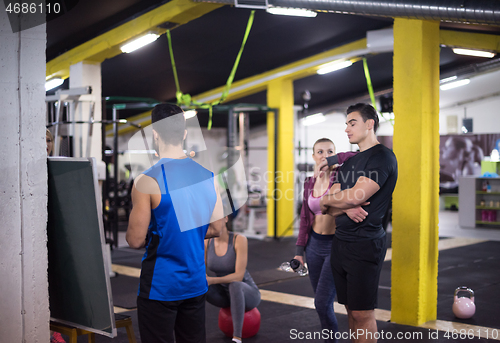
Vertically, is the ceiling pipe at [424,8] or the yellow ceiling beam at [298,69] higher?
the yellow ceiling beam at [298,69]

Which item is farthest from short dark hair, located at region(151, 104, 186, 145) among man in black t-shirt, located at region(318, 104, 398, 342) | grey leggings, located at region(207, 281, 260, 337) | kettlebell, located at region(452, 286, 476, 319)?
kettlebell, located at region(452, 286, 476, 319)

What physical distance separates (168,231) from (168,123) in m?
0.41

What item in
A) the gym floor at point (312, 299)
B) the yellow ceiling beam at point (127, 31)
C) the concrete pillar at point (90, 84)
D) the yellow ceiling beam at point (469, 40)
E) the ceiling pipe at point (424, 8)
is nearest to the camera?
the ceiling pipe at point (424, 8)

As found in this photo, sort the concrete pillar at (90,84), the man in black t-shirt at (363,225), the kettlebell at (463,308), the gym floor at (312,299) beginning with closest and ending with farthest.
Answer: the man in black t-shirt at (363,225), the gym floor at (312,299), the kettlebell at (463,308), the concrete pillar at (90,84)

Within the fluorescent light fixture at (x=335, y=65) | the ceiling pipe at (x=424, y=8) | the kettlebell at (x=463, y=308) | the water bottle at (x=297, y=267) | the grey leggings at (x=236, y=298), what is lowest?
the kettlebell at (x=463, y=308)

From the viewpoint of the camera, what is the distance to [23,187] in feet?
6.49

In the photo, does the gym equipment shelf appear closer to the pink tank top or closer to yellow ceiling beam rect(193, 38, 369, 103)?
yellow ceiling beam rect(193, 38, 369, 103)

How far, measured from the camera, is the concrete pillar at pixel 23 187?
195cm

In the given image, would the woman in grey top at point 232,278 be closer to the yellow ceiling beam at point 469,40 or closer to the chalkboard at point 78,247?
the chalkboard at point 78,247

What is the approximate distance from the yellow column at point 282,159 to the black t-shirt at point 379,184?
227 inches

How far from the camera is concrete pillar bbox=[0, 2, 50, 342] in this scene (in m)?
1.95

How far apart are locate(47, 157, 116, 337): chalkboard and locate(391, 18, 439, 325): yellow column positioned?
2243 millimetres

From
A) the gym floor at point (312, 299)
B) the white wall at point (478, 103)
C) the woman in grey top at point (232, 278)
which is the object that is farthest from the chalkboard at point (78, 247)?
the white wall at point (478, 103)

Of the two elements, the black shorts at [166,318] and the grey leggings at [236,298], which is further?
the grey leggings at [236,298]
